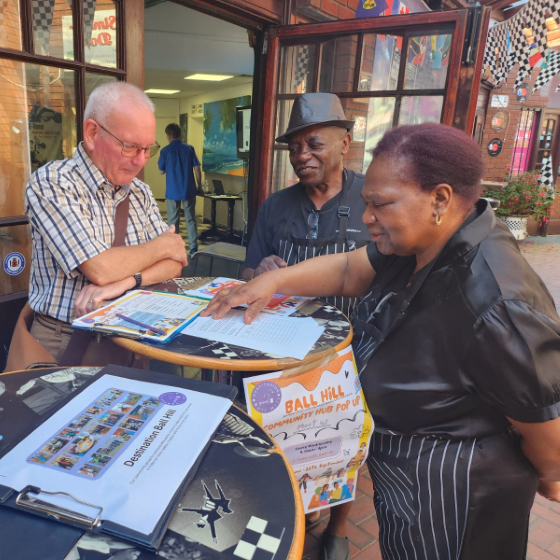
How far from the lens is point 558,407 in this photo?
0.96 meters

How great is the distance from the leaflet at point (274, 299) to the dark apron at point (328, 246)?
28 cm

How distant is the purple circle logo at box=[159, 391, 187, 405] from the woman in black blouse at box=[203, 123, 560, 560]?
586mm

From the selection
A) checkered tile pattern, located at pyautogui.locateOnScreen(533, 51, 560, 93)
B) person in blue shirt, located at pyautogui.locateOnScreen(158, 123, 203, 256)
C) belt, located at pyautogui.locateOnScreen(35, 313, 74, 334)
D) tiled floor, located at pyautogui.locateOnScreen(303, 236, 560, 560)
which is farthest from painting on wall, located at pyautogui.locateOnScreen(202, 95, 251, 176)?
tiled floor, located at pyautogui.locateOnScreen(303, 236, 560, 560)

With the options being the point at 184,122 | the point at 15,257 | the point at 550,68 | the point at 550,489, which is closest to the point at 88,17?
the point at 15,257

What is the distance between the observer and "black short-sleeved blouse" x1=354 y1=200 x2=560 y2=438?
3.09 feet

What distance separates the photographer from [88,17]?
233cm

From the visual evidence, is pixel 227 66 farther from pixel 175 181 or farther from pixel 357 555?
pixel 357 555

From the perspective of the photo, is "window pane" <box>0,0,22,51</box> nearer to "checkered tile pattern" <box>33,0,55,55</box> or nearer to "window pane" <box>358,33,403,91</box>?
"checkered tile pattern" <box>33,0,55,55</box>

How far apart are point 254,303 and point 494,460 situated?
0.87 m

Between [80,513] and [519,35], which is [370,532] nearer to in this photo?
[80,513]

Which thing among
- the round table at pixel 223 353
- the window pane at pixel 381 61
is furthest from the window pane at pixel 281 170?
the round table at pixel 223 353

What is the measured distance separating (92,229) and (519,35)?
6.83m

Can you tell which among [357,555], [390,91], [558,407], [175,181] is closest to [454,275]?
[558,407]

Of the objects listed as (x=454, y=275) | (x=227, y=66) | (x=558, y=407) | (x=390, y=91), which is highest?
(x=227, y=66)
